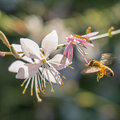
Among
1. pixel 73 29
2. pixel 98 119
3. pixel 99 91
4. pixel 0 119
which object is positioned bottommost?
pixel 98 119

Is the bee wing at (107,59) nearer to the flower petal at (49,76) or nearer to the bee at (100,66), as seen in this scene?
the bee at (100,66)

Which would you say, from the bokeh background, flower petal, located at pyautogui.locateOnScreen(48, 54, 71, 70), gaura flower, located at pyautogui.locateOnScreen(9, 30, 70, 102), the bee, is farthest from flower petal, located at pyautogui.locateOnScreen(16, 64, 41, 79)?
the bokeh background

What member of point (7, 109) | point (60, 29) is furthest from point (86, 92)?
point (7, 109)

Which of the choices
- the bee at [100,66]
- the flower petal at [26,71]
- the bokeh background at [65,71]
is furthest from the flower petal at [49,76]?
the bokeh background at [65,71]

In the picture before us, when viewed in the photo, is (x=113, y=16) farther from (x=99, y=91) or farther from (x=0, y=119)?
(x=0, y=119)

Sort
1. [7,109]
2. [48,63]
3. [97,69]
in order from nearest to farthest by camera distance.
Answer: [97,69], [48,63], [7,109]
